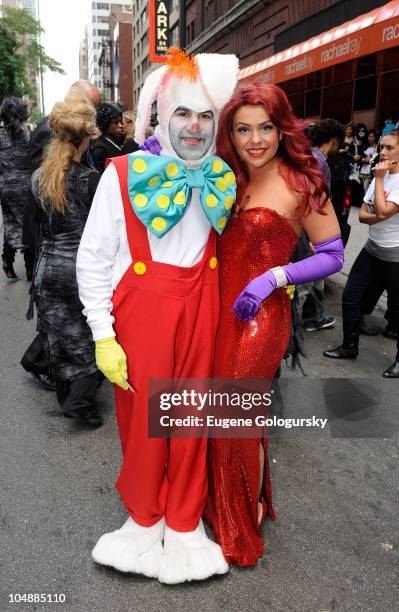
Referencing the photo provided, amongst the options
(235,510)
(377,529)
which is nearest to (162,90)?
(235,510)

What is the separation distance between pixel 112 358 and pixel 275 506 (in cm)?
125

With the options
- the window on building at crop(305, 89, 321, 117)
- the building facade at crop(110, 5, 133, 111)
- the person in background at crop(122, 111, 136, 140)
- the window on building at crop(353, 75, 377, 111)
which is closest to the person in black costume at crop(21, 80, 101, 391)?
the person in background at crop(122, 111, 136, 140)

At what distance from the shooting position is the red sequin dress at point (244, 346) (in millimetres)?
1954

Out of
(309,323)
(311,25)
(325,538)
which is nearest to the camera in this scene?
(325,538)

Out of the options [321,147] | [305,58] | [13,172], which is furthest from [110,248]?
[305,58]

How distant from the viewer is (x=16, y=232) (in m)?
6.34

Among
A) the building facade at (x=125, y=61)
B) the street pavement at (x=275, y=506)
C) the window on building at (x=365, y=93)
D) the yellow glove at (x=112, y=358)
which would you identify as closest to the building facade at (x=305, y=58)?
the window on building at (x=365, y=93)

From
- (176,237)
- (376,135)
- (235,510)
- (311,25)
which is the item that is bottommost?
(235,510)

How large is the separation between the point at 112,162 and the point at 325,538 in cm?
190

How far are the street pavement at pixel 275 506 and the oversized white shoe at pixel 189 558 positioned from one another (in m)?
0.06

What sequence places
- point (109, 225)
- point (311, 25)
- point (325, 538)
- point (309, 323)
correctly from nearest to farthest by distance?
point (109, 225)
point (325, 538)
point (309, 323)
point (311, 25)

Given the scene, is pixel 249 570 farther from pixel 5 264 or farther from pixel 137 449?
pixel 5 264

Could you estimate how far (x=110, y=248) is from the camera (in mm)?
1880

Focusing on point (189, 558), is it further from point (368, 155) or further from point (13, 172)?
point (368, 155)
